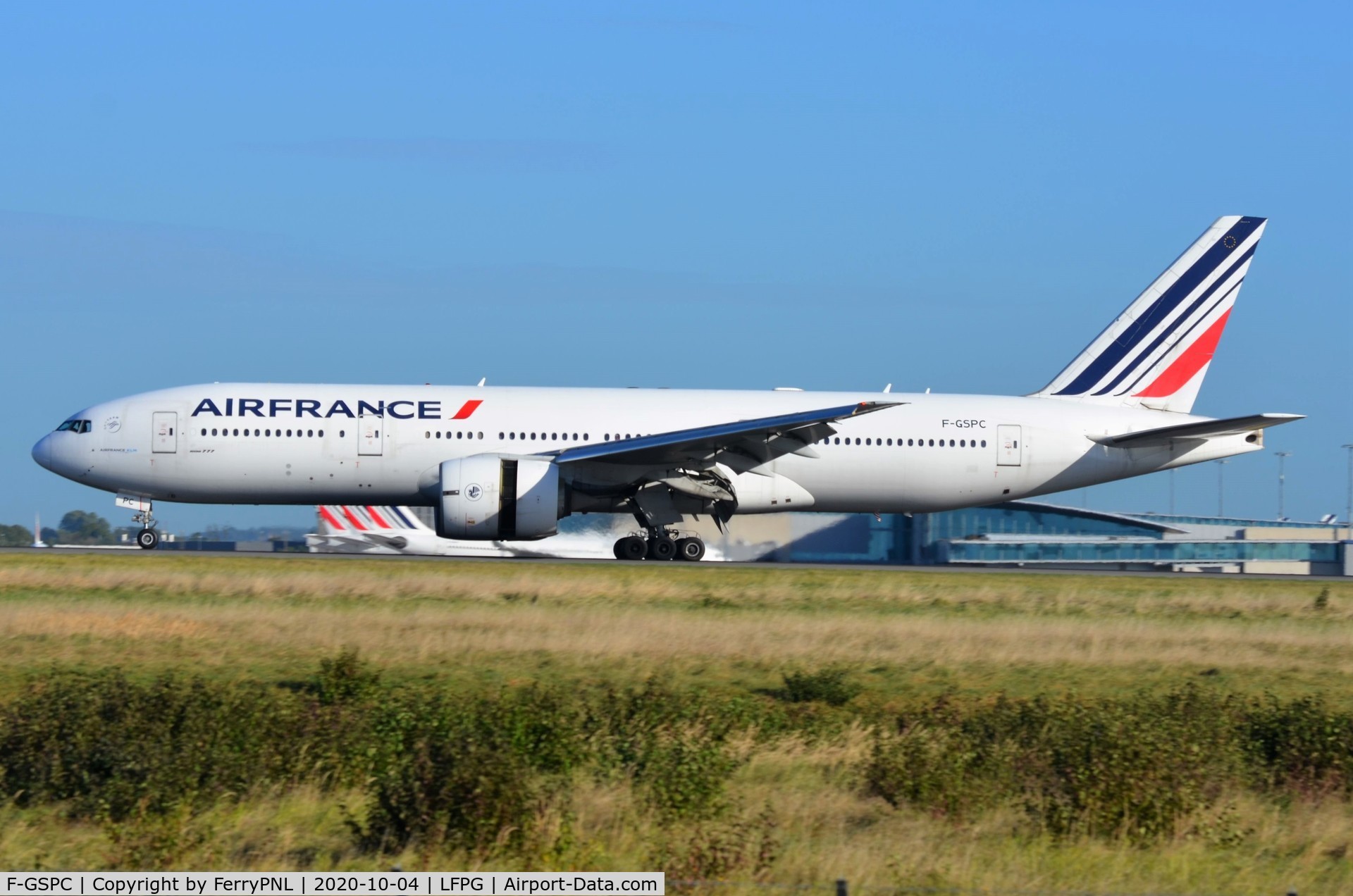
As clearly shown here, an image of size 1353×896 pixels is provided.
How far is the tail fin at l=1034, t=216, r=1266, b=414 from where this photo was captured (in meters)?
37.3

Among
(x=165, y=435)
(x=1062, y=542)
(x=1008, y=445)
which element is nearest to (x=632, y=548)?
(x=1008, y=445)

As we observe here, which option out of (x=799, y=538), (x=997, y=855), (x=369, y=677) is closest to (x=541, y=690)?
(x=369, y=677)

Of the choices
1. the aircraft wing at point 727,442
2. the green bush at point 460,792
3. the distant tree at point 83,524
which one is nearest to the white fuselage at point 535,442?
the aircraft wing at point 727,442

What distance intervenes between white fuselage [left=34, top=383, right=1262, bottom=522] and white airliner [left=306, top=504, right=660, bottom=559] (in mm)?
18086

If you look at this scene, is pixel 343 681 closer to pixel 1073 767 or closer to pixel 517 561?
pixel 1073 767

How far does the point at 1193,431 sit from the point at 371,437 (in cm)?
1899

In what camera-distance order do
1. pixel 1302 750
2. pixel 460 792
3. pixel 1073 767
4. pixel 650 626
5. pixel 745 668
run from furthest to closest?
pixel 650 626 < pixel 745 668 < pixel 1302 750 < pixel 1073 767 < pixel 460 792

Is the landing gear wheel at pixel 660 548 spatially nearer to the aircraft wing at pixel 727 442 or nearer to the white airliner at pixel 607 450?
the white airliner at pixel 607 450

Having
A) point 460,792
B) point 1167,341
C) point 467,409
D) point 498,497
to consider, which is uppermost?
point 1167,341

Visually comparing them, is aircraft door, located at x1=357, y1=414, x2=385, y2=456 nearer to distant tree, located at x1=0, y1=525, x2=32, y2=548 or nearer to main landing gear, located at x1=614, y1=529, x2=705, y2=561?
main landing gear, located at x1=614, y1=529, x2=705, y2=561

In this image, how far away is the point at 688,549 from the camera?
34250 mm

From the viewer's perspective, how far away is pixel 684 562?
3303 centimetres

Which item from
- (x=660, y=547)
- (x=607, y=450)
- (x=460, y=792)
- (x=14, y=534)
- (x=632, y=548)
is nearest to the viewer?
(x=460, y=792)

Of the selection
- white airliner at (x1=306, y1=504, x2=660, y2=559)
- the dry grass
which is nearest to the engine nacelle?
the dry grass
